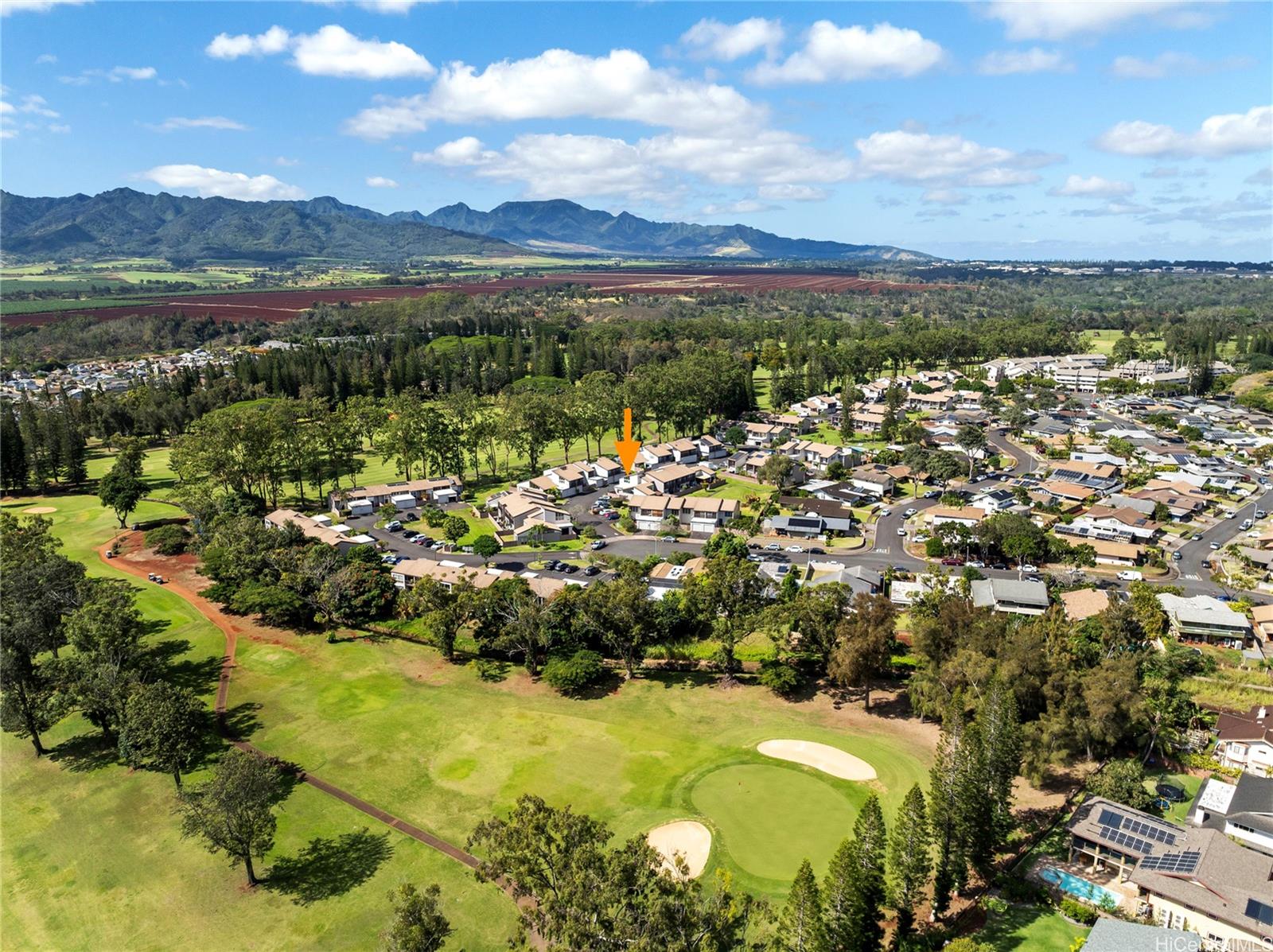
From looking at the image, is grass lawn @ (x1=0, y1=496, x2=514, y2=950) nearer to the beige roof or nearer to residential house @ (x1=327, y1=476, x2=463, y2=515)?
residential house @ (x1=327, y1=476, x2=463, y2=515)

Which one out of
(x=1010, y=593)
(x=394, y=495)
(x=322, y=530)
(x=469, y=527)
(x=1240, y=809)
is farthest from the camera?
(x=394, y=495)

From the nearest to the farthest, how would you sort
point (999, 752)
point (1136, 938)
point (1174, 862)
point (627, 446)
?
point (1136, 938) → point (1174, 862) → point (999, 752) → point (627, 446)

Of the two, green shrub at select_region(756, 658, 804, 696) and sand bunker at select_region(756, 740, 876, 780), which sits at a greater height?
green shrub at select_region(756, 658, 804, 696)

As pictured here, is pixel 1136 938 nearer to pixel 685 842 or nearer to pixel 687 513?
pixel 685 842

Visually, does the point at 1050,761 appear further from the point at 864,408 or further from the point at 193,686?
the point at 864,408

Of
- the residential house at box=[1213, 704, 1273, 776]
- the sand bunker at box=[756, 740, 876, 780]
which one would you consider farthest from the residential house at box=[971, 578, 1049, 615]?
the sand bunker at box=[756, 740, 876, 780]

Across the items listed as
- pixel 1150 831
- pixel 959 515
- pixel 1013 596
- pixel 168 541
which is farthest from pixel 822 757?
pixel 168 541

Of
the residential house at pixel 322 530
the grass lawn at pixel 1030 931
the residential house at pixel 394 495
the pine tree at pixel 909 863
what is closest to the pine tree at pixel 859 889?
the pine tree at pixel 909 863
